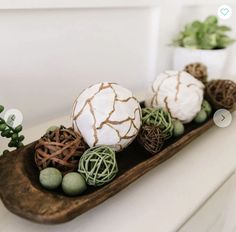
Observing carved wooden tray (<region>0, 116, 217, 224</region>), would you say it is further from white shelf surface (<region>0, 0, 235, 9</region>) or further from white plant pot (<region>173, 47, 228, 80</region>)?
white plant pot (<region>173, 47, 228, 80</region>)

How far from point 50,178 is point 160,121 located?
22 cm

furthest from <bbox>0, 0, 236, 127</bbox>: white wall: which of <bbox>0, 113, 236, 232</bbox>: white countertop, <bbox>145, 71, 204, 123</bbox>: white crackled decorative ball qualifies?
<bbox>145, 71, 204, 123</bbox>: white crackled decorative ball

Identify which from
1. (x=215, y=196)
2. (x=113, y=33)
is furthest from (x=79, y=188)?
(x=113, y=33)

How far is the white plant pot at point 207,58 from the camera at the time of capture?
84 centimetres

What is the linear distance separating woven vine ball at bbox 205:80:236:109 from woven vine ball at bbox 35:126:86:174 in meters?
0.38

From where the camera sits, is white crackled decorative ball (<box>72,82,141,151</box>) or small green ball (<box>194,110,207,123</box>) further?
small green ball (<box>194,110,207,123</box>)

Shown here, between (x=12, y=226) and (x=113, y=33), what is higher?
(x=113, y=33)

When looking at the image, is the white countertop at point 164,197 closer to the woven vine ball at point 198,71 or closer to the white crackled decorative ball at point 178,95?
the white crackled decorative ball at point 178,95

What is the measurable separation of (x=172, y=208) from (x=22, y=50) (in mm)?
427

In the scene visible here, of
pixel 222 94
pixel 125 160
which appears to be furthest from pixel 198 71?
pixel 125 160

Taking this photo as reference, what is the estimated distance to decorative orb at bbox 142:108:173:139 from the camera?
48cm

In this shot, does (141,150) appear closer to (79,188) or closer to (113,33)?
(79,188)

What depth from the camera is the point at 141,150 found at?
1.61ft

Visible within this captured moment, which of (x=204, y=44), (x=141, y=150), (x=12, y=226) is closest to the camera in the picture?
(x=12, y=226)
